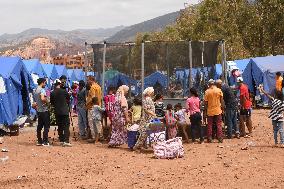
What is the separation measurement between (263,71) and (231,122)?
10986mm

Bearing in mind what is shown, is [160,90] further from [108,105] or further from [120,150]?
[120,150]

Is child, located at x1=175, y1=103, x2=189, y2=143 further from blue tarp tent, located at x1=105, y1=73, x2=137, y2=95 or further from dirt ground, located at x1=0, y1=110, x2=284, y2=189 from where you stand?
blue tarp tent, located at x1=105, y1=73, x2=137, y2=95

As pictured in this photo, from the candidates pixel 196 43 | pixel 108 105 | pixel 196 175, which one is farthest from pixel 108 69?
pixel 196 175

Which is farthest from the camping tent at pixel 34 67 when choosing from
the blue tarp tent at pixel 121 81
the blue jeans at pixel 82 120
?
the blue tarp tent at pixel 121 81

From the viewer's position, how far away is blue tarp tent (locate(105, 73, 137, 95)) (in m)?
13.1

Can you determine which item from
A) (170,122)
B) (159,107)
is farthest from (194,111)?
(159,107)

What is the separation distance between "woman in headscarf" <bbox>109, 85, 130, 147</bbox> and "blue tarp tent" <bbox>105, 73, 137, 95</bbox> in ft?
4.23

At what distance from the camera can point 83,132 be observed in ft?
44.3

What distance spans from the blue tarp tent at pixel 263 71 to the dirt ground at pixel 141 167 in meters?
11.0

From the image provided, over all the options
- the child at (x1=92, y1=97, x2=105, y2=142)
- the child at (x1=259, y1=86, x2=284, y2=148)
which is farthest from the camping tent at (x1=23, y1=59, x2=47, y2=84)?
the child at (x1=259, y1=86, x2=284, y2=148)

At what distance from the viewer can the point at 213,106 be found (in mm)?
12000

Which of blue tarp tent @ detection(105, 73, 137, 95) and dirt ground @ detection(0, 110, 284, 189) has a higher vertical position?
blue tarp tent @ detection(105, 73, 137, 95)

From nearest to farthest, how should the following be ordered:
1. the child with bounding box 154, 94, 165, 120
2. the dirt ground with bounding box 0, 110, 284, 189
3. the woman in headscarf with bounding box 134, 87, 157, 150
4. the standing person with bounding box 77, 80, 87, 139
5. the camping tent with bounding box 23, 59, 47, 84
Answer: the dirt ground with bounding box 0, 110, 284, 189, the woman in headscarf with bounding box 134, 87, 157, 150, the child with bounding box 154, 94, 165, 120, the standing person with bounding box 77, 80, 87, 139, the camping tent with bounding box 23, 59, 47, 84

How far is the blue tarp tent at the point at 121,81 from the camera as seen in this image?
1307cm
